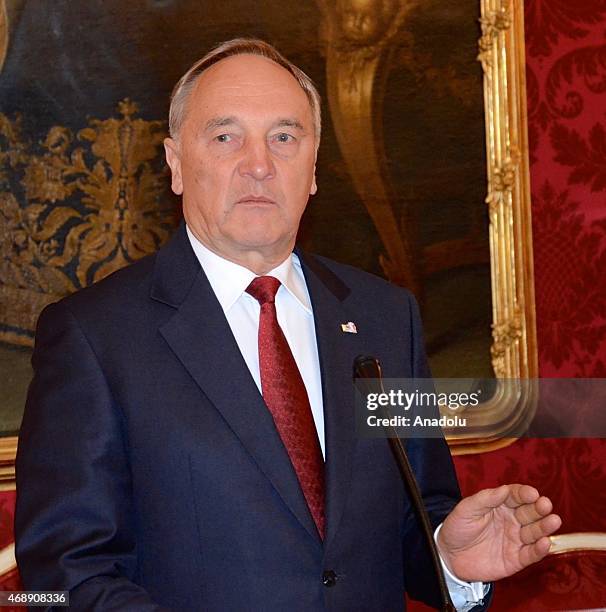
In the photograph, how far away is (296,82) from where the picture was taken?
2.31 metres

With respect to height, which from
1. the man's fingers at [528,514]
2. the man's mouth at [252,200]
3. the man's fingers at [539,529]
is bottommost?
the man's fingers at [539,529]

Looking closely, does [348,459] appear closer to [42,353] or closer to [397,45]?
[42,353]

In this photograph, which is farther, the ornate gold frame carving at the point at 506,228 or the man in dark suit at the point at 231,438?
the ornate gold frame carving at the point at 506,228

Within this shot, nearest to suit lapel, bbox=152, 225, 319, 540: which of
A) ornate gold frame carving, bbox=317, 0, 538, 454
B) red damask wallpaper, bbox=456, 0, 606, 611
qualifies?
ornate gold frame carving, bbox=317, 0, 538, 454

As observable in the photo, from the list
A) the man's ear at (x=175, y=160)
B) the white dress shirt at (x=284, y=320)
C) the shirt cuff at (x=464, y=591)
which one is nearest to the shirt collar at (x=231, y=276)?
the white dress shirt at (x=284, y=320)

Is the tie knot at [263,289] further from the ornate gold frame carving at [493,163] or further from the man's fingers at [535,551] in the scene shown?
the ornate gold frame carving at [493,163]

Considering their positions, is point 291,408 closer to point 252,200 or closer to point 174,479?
point 174,479

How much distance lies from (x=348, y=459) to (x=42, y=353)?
26.3 inches

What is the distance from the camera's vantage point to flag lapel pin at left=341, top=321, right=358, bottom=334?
7.34ft

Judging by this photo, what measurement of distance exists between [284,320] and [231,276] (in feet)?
0.52

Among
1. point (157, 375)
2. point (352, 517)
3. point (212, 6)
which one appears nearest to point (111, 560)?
point (157, 375)

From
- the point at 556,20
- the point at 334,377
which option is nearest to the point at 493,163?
the point at 556,20

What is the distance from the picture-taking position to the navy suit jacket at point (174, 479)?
182 cm

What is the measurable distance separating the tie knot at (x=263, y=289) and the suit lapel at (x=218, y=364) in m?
0.11
